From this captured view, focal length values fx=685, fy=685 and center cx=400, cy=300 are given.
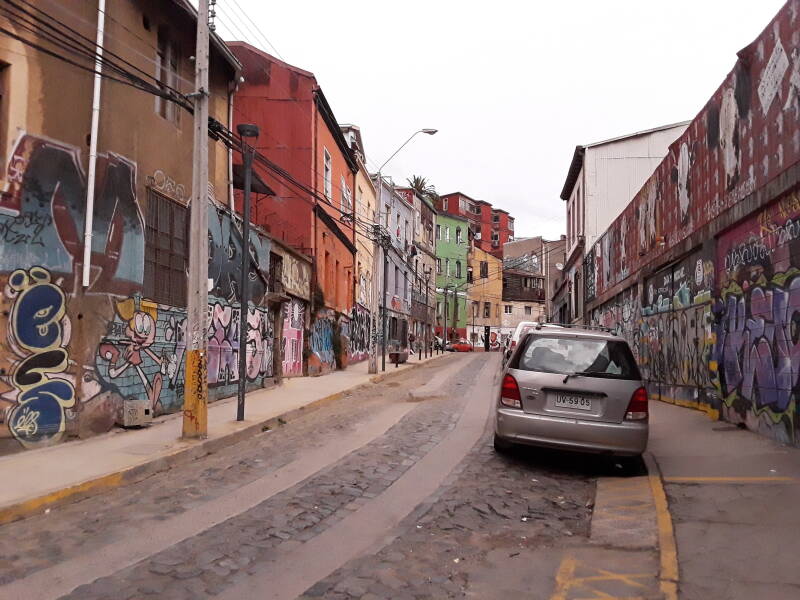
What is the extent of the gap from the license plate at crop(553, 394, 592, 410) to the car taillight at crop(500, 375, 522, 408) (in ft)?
1.38

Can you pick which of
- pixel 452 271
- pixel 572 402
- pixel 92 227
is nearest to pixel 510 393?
pixel 572 402

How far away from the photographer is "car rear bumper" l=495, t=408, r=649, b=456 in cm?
722

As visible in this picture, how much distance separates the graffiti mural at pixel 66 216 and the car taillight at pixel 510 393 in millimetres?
5555

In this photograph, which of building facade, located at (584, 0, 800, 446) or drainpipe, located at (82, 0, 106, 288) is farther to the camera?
drainpipe, located at (82, 0, 106, 288)

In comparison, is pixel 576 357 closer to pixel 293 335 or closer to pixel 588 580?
→ pixel 588 580

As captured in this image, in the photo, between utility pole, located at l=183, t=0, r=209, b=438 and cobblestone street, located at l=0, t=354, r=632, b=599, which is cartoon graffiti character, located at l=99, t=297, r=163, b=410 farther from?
cobblestone street, located at l=0, t=354, r=632, b=599

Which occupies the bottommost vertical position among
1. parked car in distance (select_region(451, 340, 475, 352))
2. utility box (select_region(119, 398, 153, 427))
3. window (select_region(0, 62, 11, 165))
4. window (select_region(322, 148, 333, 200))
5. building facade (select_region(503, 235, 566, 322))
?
utility box (select_region(119, 398, 153, 427))

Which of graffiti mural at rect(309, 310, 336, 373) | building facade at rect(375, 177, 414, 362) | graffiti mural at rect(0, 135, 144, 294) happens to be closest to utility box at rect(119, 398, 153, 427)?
graffiti mural at rect(0, 135, 144, 294)

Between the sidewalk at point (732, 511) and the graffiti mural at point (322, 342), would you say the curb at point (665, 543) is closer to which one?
the sidewalk at point (732, 511)

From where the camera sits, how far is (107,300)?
947 centimetres

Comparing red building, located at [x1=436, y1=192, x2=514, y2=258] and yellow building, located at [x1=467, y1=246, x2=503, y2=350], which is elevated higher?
red building, located at [x1=436, y1=192, x2=514, y2=258]

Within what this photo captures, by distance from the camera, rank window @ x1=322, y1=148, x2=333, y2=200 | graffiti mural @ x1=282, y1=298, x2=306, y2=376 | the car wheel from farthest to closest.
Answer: window @ x1=322, y1=148, x2=333, y2=200, graffiti mural @ x1=282, y1=298, x2=306, y2=376, the car wheel

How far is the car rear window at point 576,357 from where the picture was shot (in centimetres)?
748

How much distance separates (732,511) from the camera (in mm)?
5750
